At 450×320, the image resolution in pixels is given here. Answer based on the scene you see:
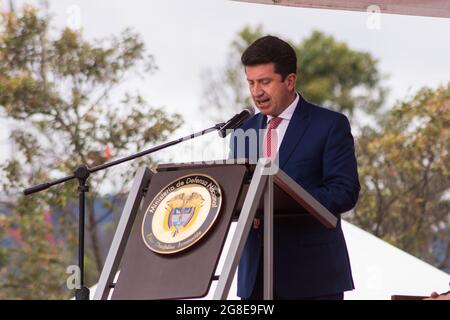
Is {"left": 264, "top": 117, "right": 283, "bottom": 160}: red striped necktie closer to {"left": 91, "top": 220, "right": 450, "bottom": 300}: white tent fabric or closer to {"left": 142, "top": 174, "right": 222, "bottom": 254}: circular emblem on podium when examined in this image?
{"left": 142, "top": 174, "right": 222, "bottom": 254}: circular emblem on podium

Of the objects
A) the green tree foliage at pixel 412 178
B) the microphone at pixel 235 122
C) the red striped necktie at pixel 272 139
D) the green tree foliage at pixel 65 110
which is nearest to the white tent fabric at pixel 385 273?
the red striped necktie at pixel 272 139

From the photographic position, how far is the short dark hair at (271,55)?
3.96 metres

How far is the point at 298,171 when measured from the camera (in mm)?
3918

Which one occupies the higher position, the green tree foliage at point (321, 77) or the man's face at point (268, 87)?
the green tree foliage at point (321, 77)

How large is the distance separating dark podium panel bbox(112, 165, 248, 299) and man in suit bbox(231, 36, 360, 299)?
20cm

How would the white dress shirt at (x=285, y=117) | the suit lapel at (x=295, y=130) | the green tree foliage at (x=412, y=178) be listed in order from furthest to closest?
the green tree foliage at (x=412, y=178) → the white dress shirt at (x=285, y=117) → the suit lapel at (x=295, y=130)

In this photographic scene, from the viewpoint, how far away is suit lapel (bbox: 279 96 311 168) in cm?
395

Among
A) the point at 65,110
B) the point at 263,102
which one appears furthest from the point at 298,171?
the point at 65,110

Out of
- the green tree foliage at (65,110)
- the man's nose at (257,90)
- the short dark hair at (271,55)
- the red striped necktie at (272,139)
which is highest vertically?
the green tree foliage at (65,110)

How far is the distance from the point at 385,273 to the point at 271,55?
3.16 m

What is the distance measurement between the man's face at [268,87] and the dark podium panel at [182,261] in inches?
18.4

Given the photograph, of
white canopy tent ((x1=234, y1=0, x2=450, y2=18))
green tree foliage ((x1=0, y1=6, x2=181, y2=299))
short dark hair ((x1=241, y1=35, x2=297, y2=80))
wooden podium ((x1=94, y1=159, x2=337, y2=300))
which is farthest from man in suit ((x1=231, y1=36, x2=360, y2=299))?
green tree foliage ((x1=0, y1=6, x2=181, y2=299))

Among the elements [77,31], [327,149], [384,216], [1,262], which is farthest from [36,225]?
[327,149]

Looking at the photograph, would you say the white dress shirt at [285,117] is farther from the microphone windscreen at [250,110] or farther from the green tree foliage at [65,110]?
the green tree foliage at [65,110]
